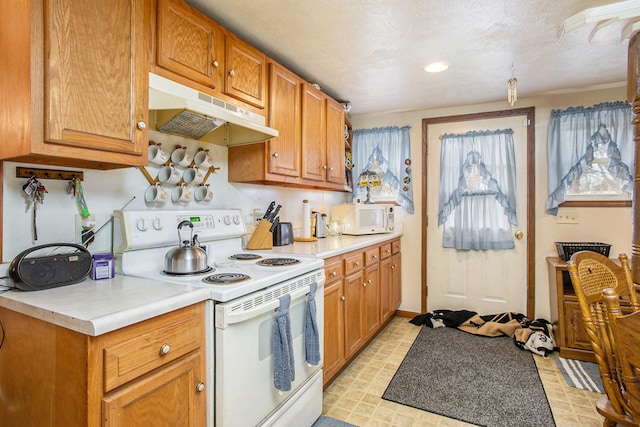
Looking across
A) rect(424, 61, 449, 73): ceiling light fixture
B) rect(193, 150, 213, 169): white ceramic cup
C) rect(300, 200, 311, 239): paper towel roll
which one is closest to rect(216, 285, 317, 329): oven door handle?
rect(193, 150, 213, 169): white ceramic cup

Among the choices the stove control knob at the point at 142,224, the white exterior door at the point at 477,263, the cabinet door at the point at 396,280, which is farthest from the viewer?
the cabinet door at the point at 396,280

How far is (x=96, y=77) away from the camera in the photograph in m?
1.22

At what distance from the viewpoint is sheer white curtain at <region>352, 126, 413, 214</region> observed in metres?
3.78

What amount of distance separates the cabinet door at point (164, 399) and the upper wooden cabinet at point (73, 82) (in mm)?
791

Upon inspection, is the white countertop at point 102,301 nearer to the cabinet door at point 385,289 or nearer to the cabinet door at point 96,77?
the cabinet door at point 96,77

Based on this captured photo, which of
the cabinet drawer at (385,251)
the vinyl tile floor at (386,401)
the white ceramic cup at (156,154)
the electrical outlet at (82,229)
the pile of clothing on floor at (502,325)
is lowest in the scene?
the vinyl tile floor at (386,401)

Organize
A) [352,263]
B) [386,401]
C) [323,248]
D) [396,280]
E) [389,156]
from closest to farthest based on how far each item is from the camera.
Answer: [386,401] < [323,248] < [352,263] < [396,280] < [389,156]

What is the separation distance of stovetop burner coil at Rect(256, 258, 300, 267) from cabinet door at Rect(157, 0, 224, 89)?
3.24ft

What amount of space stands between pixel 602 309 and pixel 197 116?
79.2 inches

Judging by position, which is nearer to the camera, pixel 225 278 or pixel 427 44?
pixel 225 278

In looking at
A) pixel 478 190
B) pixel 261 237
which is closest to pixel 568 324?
pixel 478 190

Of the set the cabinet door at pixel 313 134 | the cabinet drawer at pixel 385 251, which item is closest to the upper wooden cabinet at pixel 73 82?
the cabinet door at pixel 313 134

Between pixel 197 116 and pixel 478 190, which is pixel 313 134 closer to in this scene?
pixel 197 116

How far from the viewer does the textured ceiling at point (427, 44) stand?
1.81 m
